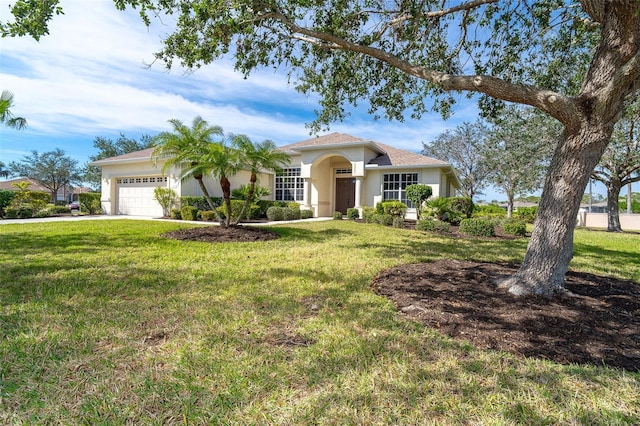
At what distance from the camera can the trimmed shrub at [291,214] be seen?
1756 cm

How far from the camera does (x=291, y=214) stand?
17.8 metres

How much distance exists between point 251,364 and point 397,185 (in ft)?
56.7

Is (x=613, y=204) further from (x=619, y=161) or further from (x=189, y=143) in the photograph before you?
(x=189, y=143)

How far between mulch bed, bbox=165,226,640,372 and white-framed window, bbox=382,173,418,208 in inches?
506

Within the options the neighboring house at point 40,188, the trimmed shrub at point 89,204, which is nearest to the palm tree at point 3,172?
the neighboring house at point 40,188

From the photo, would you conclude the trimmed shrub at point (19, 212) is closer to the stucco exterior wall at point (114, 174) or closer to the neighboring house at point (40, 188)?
the stucco exterior wall at point (114, 174)

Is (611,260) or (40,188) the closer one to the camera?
(611,260)

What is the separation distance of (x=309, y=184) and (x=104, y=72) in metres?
12.8

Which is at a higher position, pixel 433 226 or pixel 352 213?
pixel 352 213

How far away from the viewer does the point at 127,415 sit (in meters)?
2.03

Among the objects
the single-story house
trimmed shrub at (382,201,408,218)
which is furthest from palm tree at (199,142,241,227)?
trimmed shrub at (382,201,408,218)

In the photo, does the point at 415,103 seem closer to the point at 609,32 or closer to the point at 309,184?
the point at 609,32

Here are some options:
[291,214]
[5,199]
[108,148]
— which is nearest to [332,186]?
[291,214]

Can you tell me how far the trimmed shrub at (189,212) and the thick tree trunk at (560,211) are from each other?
15272 mm
